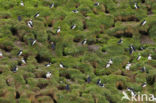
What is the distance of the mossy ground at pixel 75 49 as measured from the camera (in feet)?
72.5

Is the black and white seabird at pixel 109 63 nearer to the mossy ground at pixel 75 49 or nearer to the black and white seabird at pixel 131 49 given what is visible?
the mossy ground at pixel 75 49

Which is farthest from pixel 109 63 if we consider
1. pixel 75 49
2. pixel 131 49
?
pixel 131 49

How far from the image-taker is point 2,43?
86.0 ft

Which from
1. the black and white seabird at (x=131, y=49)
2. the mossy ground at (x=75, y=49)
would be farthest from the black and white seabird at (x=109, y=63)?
the black and white seabird at (x=131, y=49)

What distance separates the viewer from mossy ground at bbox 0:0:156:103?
22.1 m

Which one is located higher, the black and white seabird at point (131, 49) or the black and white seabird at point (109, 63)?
the black and white seabird at point (131, 49)

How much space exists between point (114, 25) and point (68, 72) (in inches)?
342

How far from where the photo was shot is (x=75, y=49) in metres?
27.4

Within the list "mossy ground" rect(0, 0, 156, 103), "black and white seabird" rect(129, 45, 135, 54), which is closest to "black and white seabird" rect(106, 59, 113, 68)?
"mossy ground" rect(0, 0, 156, 103)

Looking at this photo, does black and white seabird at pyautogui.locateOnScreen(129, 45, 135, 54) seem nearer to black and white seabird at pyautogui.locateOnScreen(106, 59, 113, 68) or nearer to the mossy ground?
the mossy ground

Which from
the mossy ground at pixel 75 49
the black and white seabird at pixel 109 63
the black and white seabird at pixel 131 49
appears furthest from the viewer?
the black and white seabird at pixel 131 49

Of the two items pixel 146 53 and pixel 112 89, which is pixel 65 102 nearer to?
pixel 112 89

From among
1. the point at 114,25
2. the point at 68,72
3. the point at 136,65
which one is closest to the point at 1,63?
the point at 68,72

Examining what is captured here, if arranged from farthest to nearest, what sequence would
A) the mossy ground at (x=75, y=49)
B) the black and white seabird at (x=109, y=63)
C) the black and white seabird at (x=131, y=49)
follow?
the black and white seabird at (x=131, y=49) < the black and white seabird at (x=109, y=63) < the mossy ground at (x=75, y=49)
